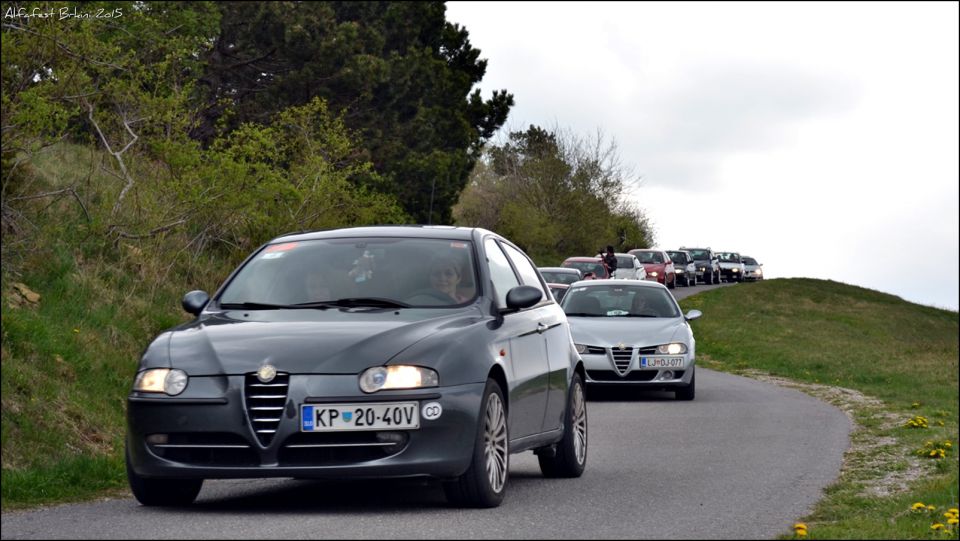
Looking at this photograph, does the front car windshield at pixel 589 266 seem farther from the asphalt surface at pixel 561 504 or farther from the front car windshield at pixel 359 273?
the front car windshield at pixel 359 273

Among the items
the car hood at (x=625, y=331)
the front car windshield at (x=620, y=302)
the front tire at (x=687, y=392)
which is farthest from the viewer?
the front car windshield at (x=620, y=302)

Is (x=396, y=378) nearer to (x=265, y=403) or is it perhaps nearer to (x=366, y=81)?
(x=265, y=403)

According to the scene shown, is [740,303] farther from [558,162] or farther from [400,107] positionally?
[558,162]

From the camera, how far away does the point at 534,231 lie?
78.6 m

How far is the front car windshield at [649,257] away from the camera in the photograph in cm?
6384

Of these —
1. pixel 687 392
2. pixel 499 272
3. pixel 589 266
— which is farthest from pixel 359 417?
pixel 589 266

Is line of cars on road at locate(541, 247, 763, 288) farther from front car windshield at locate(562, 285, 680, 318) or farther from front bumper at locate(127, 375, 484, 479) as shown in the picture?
front bumper at locate(127, 375, 484, 479)

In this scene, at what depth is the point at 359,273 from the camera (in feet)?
32.6

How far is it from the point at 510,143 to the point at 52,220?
264 ft

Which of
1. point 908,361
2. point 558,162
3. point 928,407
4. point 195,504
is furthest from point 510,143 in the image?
point 195,504

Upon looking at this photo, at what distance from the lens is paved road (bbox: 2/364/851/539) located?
820 cm

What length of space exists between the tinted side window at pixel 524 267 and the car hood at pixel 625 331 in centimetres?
828

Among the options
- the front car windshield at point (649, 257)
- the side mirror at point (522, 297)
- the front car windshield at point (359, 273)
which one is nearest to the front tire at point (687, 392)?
the front car windshield at point (359, 273)

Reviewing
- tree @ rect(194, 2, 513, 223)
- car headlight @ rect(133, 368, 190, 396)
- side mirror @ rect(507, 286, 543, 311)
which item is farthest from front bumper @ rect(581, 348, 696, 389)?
tree @ rect(194, 2, 513, 223)
